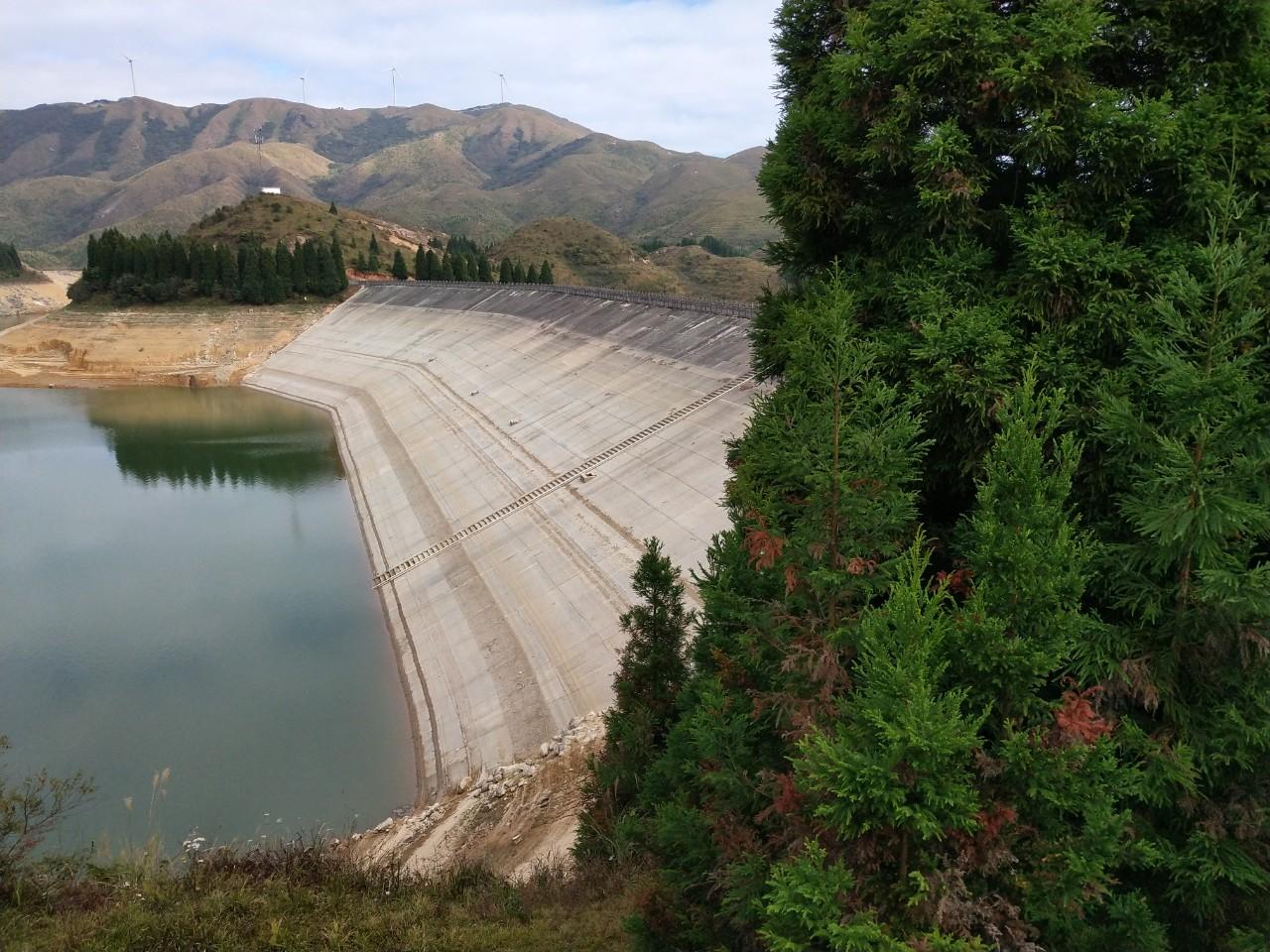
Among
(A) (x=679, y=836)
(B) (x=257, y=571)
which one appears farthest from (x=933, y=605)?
(B) (x=257, y=571)

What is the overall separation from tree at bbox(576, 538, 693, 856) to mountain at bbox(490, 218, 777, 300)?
314 feet

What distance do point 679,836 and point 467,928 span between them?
113 inches

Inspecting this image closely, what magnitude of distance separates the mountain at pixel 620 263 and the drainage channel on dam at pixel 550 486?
252 ft

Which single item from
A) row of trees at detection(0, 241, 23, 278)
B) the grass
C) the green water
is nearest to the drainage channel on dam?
the green water

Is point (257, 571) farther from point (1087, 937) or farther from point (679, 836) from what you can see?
point (1087, 937)

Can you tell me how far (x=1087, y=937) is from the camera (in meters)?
5.49

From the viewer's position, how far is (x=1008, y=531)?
5.65m

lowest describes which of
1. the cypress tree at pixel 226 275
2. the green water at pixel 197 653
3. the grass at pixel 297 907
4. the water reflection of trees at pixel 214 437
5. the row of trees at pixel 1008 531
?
the green water at pixel 197 653

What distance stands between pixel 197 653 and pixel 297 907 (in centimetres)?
1716

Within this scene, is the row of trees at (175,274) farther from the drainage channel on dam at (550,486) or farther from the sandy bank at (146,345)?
the drainage channel on dam at (550,486)

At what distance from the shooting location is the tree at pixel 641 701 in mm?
10344

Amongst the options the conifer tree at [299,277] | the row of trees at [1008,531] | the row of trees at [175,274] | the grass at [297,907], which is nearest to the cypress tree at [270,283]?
the row of trees at [175,274]

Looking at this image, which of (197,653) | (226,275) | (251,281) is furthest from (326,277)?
(197,653)

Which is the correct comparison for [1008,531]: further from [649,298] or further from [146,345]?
[146,345]
